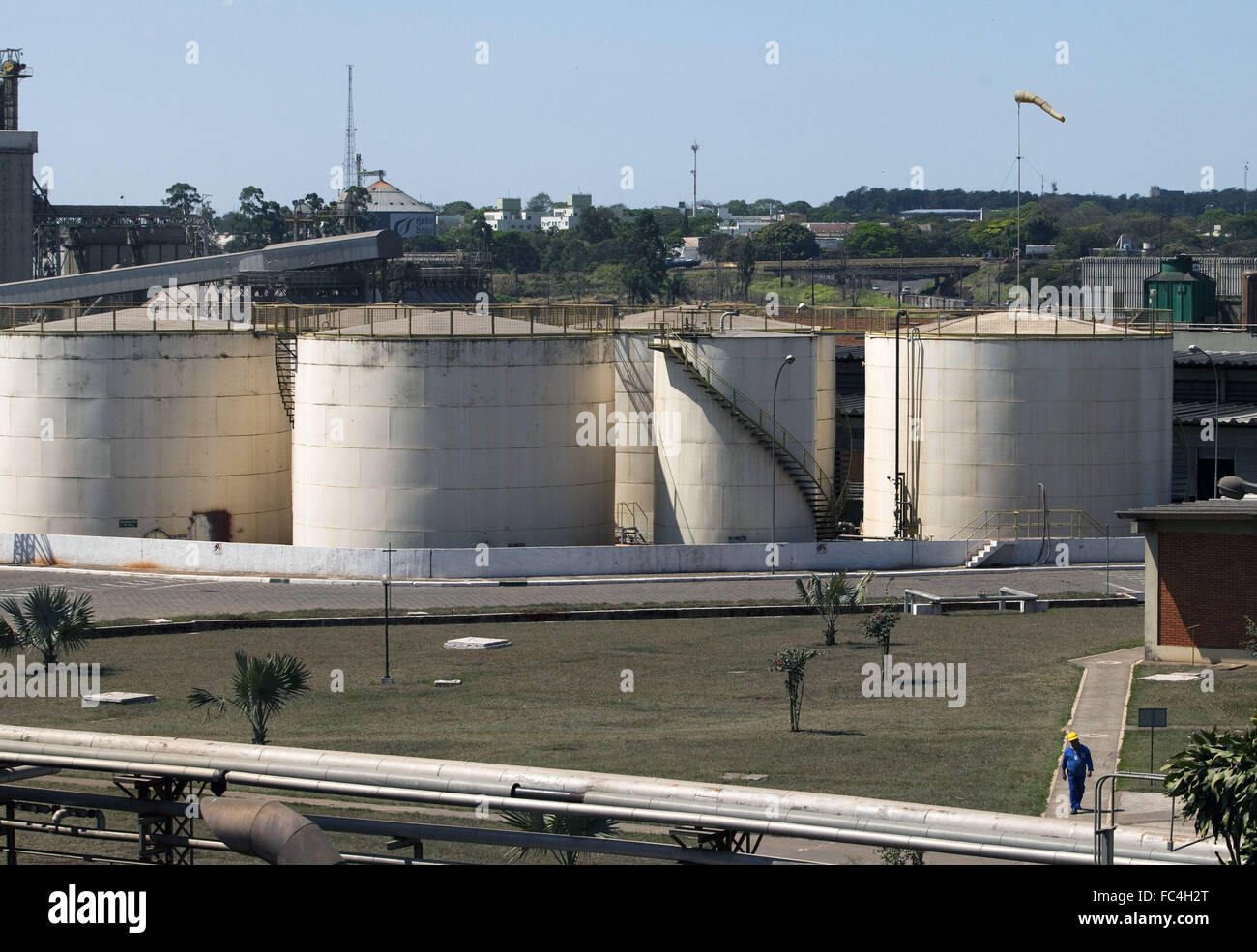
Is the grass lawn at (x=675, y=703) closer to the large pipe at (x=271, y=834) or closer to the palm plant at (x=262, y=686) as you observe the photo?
the palm plant at (x=262, y=686)

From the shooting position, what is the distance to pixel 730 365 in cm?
5550

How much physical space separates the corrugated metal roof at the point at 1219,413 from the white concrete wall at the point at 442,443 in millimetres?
21268

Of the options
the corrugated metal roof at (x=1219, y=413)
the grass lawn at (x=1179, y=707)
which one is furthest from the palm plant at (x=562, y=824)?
the corrugated metal roof at (x=1219, y=413)

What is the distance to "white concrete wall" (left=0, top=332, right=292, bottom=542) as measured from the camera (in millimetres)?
58188

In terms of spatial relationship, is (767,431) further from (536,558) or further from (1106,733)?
(1106,733)

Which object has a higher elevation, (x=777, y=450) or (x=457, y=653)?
(x=777, y=450)

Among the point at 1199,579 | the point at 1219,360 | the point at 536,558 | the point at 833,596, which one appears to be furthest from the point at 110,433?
the point at 1219,360

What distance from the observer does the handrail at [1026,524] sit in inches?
2205

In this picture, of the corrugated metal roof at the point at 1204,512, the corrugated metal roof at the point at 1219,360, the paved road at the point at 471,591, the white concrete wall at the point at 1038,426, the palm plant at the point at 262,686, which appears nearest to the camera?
the palm plant at the point at 262,686

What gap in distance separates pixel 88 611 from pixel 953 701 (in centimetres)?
1945

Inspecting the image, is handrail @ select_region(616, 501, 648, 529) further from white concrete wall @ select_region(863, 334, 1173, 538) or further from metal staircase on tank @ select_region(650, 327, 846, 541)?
white concrete wall @ select_region(863, 334, 1173, 538)
